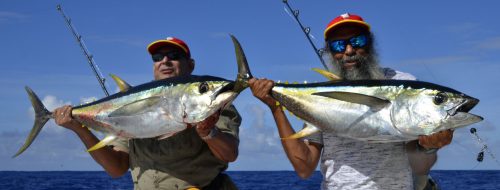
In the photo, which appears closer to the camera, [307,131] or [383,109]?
[383,109]

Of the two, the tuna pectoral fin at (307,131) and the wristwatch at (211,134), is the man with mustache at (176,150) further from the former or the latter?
the tuna pectoral fin at (307,131)

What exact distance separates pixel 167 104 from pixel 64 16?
22.1 ft

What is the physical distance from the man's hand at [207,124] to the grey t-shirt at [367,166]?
74 cm

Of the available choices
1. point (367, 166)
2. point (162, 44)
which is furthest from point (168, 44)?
point (367, 166)

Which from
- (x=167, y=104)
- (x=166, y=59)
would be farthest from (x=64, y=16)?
(x=167, y=104)

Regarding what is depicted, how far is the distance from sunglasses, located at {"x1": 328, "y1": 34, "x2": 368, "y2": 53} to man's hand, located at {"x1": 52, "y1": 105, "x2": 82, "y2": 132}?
1.96 meters

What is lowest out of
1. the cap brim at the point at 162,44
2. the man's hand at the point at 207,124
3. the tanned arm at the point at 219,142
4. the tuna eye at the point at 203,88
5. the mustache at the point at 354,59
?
the tanned arm at the point at 219,142

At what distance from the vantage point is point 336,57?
4.03 meters

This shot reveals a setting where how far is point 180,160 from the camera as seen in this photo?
4.74 meters

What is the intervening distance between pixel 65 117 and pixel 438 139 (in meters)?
2.63

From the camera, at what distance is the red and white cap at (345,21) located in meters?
4.00

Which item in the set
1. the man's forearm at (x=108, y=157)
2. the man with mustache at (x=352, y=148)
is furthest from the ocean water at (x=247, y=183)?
the man with mustache at (x=352, y=148)

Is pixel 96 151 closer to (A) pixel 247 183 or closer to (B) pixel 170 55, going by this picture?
(B) pixel 170 55

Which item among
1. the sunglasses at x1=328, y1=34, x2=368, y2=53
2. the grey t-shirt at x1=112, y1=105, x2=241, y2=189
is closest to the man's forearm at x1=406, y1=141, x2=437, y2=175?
the sunglasses at x1=328, y1=34, x2=368, y2=53
